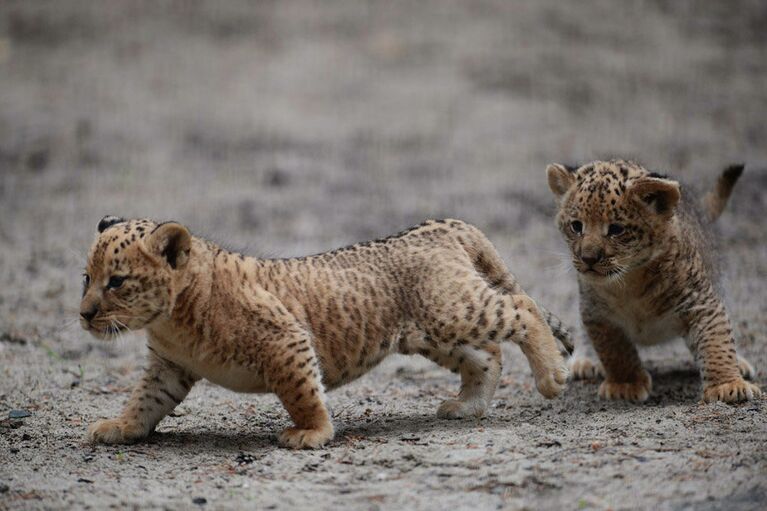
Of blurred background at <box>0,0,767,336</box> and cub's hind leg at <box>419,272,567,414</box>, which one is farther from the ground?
blurred background at <box>0,0,767,336</box>

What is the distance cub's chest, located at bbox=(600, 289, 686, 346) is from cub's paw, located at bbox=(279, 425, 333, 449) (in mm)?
2531

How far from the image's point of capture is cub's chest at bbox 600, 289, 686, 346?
7754 mm

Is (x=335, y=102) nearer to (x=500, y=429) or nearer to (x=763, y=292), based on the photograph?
(x=763, y=292)

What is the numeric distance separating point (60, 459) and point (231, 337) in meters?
1.26

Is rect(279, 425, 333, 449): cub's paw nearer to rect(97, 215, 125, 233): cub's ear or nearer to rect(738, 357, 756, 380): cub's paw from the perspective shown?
rect(97, 215, 125, 233): cub's ear

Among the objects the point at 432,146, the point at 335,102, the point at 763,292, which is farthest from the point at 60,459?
the point at 335,102

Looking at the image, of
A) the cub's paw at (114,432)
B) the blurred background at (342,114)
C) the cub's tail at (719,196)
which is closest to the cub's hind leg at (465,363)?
the cub's paw at (114,432)

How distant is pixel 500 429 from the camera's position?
6809mm

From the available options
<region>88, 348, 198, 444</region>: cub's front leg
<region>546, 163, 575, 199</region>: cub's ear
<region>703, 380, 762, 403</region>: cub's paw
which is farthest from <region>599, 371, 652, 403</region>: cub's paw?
<region>88, 348, 198, 444</region>: cub's front leg

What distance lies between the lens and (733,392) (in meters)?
7.22

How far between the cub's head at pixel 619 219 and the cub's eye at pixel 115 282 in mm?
3150

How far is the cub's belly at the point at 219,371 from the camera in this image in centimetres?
660

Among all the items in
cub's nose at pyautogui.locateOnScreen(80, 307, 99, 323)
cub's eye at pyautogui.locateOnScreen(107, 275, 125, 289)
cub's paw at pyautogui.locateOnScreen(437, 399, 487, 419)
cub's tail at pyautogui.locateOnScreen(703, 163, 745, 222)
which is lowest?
cub's paw at pyautogui.locateOnScreen(437, 399, 487, 419)

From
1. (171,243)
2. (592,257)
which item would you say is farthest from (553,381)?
(171,243)
